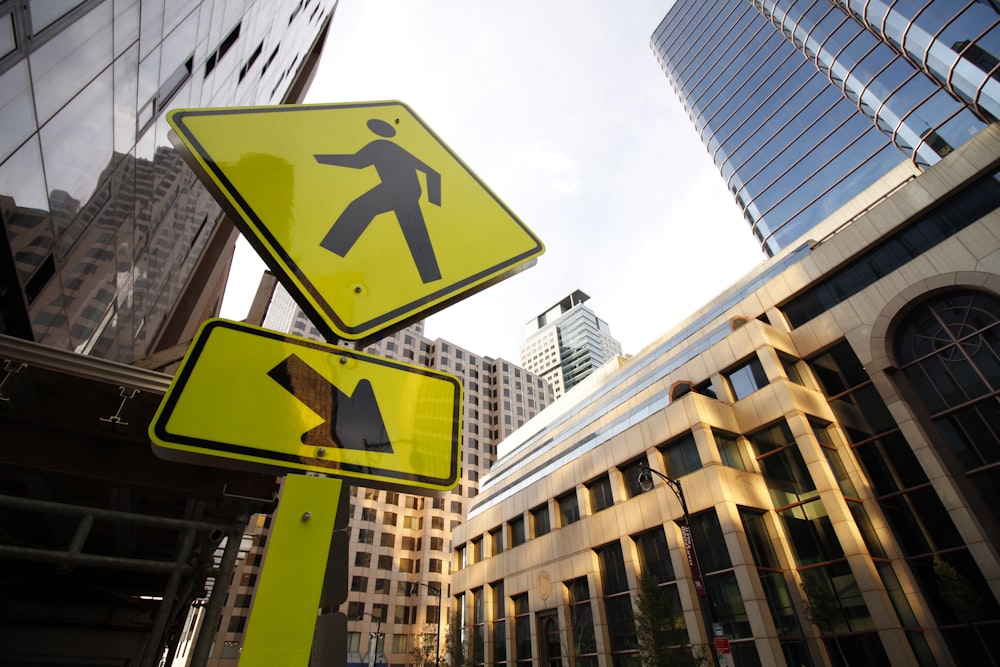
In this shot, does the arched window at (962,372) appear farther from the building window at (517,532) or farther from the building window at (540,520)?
the building window at (517,532)

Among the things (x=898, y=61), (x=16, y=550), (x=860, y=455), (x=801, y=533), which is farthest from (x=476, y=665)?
(x=898, y=61)

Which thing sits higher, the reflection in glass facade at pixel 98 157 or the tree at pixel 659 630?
the reflection in glass facade at pixel 98 157

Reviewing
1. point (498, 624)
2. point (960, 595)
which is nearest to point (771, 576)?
point (960, 595)

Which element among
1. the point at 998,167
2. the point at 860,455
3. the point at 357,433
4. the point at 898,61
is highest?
the point at 898,61

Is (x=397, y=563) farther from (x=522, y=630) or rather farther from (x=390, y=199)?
(x=390, y=199)

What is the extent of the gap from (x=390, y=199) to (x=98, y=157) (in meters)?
5.24

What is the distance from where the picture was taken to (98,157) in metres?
5.46

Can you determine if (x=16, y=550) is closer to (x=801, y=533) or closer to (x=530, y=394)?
(x=801, y=533)

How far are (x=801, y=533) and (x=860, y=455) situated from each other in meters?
4.98

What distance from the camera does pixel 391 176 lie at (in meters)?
2.49

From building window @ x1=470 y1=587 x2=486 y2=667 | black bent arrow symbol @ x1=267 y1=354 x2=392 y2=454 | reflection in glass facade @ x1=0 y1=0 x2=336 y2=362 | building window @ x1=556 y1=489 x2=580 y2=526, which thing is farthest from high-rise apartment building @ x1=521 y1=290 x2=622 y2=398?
black bent arrow symbol @ x1=267 y1=354 x2=392 y2=454

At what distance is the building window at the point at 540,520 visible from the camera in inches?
1363

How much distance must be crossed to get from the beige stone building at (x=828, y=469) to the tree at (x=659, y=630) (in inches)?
18.2

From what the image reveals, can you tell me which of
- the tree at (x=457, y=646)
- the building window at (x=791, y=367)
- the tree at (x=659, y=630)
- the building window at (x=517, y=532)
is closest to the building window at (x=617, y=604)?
the tree at (x=659, y=630)
